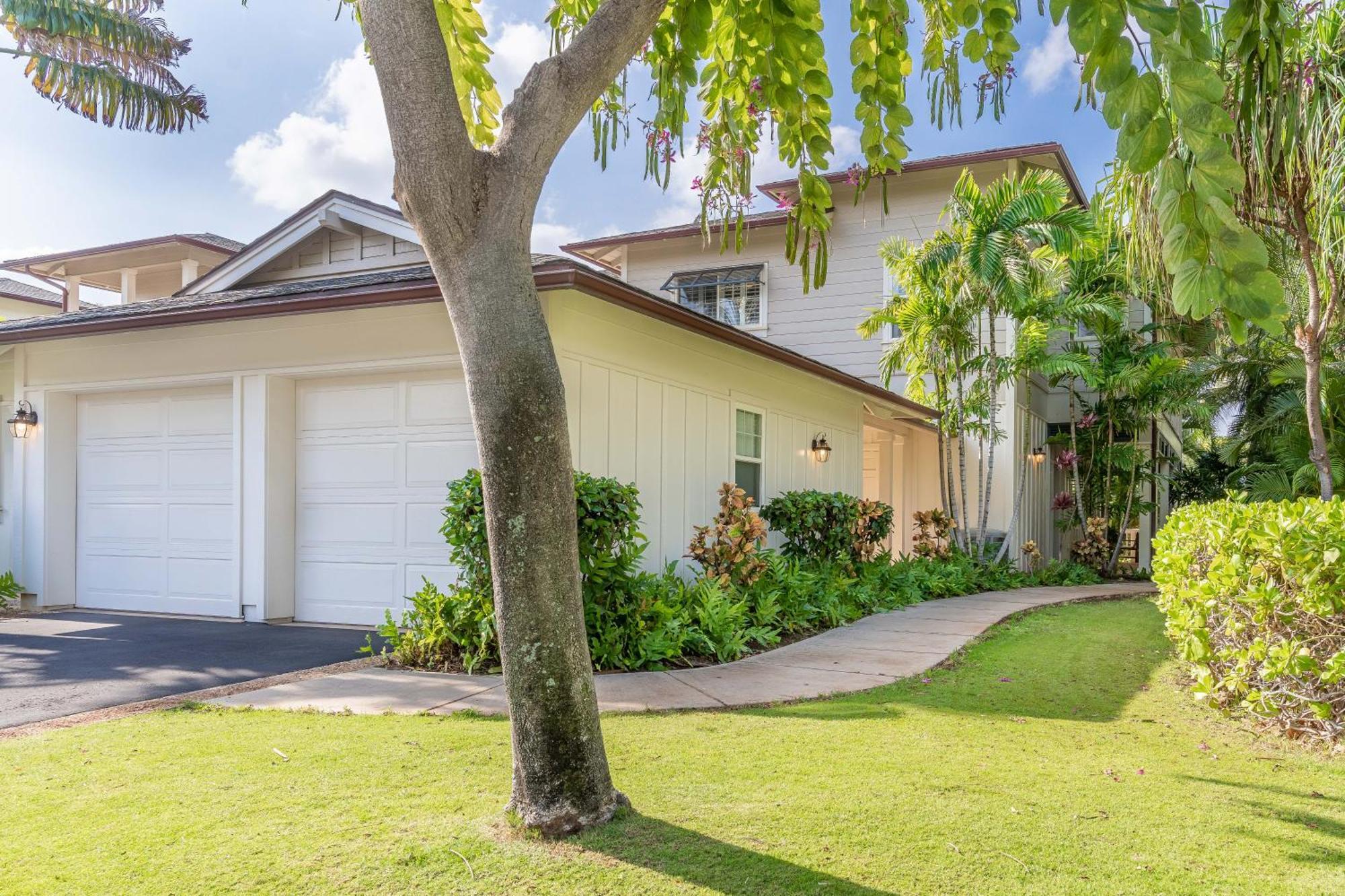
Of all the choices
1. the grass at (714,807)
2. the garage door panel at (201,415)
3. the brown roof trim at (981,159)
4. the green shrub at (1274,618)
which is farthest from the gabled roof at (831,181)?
the grass at (714,807)

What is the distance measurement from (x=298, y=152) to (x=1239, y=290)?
19.6m

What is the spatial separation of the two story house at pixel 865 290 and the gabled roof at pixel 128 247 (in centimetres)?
656

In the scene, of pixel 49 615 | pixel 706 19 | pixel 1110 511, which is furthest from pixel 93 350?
pixel 1110 511

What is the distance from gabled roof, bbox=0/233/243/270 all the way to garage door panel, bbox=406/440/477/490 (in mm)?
10825

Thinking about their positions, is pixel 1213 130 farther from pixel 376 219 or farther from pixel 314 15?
pixel 376 219

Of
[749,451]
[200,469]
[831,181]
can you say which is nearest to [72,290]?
[200,469]

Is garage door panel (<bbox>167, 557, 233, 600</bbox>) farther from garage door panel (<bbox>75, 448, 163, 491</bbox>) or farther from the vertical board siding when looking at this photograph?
the vertical board siding

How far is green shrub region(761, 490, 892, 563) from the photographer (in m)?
11.2

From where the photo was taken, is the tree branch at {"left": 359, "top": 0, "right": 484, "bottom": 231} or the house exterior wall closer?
the tree branch at {"left": 359, "top": 0, "right": 484, "bottom": 231}

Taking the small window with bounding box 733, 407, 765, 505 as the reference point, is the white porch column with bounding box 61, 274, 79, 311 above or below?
above

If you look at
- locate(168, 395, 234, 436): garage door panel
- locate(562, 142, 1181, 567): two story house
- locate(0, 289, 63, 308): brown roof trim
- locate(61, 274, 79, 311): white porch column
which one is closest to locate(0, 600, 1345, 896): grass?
locate(168, 395, 234, 436): garage door panel

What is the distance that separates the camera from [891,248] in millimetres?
14000

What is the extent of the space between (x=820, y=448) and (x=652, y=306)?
5661mm

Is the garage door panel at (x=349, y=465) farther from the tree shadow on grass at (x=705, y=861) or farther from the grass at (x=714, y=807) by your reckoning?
the tree shadow on grass at (x=705, y=861)
